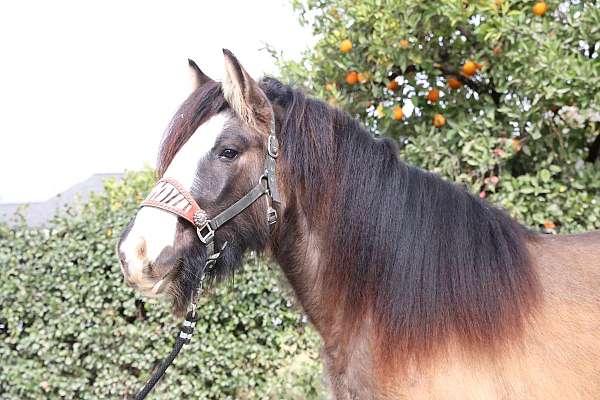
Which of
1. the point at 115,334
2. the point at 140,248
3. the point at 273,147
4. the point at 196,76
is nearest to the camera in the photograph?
the point at 140,248

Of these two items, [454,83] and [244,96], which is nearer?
[244,96]

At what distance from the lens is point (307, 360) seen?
4.61 m

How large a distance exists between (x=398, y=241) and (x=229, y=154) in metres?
0.71

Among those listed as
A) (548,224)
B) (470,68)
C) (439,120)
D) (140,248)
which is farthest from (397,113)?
(140,248)

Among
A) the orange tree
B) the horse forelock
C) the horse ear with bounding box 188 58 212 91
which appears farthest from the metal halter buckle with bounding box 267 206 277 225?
the orange tree

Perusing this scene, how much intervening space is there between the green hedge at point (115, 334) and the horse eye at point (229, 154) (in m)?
2.47

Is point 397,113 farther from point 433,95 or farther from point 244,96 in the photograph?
point 244,96

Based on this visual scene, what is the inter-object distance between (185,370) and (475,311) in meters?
3.15

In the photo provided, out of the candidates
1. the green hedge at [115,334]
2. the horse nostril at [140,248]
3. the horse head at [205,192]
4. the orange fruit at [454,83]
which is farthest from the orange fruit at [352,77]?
the horse nostril at [140,248]

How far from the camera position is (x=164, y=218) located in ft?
6.33

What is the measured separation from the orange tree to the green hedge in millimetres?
1612

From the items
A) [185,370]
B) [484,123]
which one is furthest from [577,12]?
[185,370]

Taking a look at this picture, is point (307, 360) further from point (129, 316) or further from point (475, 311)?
point (475, 311)

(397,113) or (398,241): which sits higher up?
(397,113)
